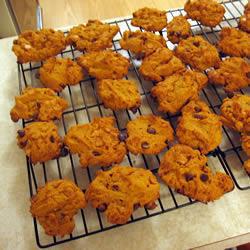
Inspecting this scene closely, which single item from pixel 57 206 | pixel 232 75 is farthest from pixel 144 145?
pixel 232 75

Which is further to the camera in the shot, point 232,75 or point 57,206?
point 232,75

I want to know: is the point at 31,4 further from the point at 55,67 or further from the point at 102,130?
the point at 102,130

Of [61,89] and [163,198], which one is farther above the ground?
[61,89]

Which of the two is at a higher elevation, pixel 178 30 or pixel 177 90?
pixel 178 30

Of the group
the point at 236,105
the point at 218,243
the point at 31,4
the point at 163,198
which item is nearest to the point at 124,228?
the point at 163,198

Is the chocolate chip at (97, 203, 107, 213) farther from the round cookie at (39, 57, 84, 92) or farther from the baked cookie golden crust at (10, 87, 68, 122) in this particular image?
the round cookie at (39, 57, 84, 92)

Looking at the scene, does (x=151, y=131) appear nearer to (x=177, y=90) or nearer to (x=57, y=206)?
(x=177, y=90)
